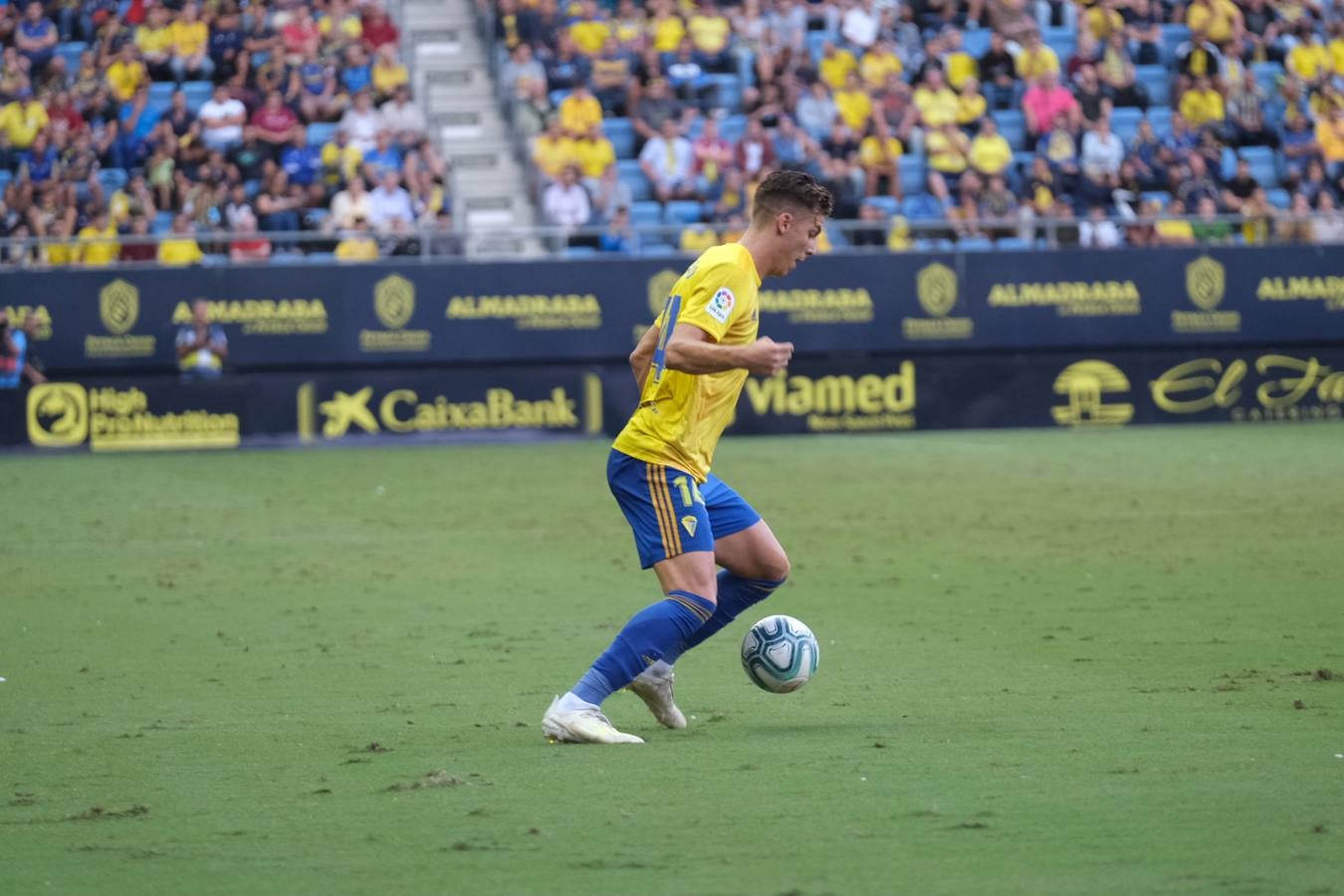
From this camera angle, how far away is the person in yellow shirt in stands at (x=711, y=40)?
1157 inches

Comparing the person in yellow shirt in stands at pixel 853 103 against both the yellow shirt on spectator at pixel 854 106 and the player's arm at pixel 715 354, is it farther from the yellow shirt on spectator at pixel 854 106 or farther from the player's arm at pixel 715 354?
the player's arm at pixel 715 354

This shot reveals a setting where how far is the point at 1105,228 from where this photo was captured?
2752cm

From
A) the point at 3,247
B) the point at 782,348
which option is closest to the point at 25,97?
the point at 3,247

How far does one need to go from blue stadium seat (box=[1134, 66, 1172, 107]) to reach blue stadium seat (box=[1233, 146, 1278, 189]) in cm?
167

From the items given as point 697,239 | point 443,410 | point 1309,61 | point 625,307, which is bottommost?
point 443,410

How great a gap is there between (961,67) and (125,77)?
12421 mm

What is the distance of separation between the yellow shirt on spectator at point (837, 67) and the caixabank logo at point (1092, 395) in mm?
5875

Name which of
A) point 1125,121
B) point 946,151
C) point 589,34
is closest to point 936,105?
point 946,151

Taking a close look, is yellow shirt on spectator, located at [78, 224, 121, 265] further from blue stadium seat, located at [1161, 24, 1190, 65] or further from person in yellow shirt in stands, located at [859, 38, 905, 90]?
blue stadium seat, located at [1161, 24, 1190, 65]

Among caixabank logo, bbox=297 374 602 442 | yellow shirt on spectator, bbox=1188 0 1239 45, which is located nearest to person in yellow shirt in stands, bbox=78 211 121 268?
caixabank logo, bbox=297 374 602 442

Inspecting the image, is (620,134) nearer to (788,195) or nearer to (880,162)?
(880,162)

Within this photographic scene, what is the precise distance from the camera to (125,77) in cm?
2756

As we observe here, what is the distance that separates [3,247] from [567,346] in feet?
24.8

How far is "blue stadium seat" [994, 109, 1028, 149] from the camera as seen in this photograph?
96.1ft
